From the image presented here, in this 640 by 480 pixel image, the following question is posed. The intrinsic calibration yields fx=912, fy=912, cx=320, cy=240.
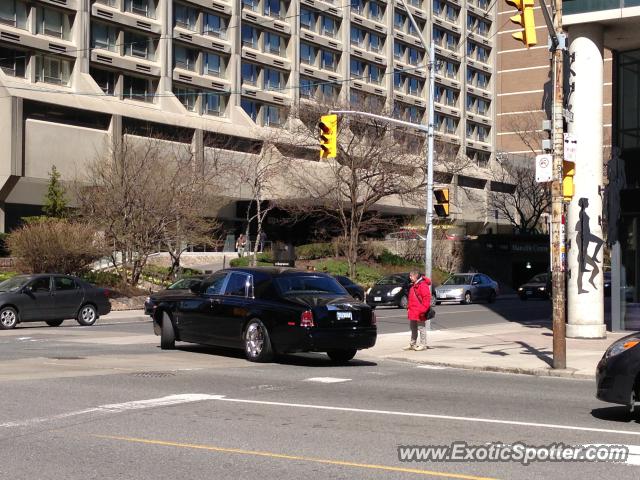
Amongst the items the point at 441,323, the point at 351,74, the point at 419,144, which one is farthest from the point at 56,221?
the point at 351,74

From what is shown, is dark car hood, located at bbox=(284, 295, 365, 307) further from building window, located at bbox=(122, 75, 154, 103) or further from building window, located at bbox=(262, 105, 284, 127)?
building window, located at bbox=(262, 105, 284, 127)

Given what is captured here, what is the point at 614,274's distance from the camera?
81.7 ft

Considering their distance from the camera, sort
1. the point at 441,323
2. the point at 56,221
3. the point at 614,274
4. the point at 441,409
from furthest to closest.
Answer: the point at 56,221
the point at 441,323
the point at 614,274
the point at 441,409

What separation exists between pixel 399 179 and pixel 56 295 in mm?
28477

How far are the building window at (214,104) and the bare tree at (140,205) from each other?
75.1ft

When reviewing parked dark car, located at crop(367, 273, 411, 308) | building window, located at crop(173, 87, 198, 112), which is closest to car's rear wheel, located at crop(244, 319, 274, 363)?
parked dark car, located at crop(367, 273, 411, 308)

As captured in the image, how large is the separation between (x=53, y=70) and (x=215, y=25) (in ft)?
48.3

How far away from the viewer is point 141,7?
60.3 meters

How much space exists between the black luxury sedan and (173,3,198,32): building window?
49.1 meters

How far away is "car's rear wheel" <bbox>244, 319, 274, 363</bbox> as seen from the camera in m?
15.8

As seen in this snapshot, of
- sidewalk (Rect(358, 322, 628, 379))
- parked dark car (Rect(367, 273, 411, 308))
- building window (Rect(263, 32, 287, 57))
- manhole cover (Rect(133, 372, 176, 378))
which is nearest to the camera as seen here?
manhole cover (Rect(133, 372, 176, 378))

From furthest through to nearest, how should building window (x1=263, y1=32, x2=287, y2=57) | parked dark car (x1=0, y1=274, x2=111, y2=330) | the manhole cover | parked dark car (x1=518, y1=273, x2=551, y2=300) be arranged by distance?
1. building window (x1=263, y1=32, x2=287, y2=57)
2. parked dark car (x1=518, y1=273, x2=551, y2=300)
3. parked dark car (x1=0, y1=274, x2=111, y2=330)
4. the manhole cover

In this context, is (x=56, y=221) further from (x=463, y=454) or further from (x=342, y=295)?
(x=463, y=454)

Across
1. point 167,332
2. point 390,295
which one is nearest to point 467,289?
point 390,295
